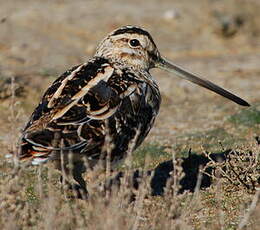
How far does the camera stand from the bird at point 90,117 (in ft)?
20.2

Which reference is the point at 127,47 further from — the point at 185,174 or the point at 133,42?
the point at 185,174

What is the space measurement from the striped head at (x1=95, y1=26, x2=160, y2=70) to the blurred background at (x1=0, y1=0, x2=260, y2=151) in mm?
2739

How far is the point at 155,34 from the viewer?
1642 cm

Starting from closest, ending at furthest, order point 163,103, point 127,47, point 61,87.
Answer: point 61,87, point 127,47, point 163,103

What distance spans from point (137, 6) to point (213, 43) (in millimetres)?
2631

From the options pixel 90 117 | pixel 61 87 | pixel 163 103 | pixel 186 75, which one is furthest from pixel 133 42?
pixel 163 103

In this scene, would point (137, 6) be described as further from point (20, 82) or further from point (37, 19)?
point (20, 82)

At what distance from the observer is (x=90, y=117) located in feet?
21.0

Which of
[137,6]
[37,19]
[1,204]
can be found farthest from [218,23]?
[1,204]

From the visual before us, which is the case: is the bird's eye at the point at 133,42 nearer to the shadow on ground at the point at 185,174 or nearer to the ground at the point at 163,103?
the ground at the point at 163,103

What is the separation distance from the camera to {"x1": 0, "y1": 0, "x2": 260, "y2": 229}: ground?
5223 millimetres

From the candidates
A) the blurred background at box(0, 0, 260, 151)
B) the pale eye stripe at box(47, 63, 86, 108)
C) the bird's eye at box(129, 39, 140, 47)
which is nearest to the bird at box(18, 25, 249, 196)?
the pale eye stripe at box(47, 63, 86, 108)

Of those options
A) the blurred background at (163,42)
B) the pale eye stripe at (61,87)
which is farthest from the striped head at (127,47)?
the blurred background at (163,42)

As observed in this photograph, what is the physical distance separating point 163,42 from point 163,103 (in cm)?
470
